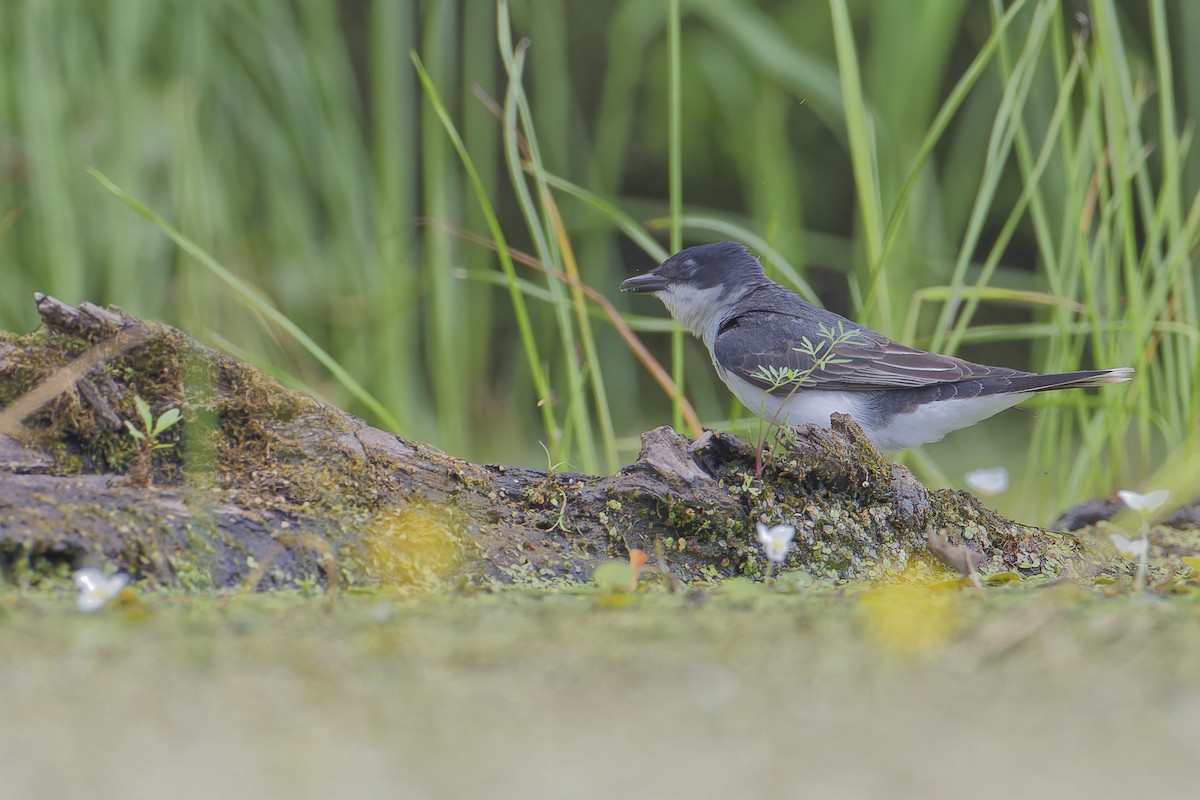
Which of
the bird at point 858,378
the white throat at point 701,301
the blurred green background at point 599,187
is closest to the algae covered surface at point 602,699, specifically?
the blurred green background at point 599,187

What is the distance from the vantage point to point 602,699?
1353mm

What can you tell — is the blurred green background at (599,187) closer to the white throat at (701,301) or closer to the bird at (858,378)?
the bird at (858,378)

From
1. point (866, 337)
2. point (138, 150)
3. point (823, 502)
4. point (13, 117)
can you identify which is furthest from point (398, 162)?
point (823, 502)

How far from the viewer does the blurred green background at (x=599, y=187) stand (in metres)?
3.78

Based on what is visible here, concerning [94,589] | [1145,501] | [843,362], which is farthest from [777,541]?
[843,362]

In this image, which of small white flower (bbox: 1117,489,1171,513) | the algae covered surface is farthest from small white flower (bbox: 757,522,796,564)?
small white flower (bbox: 1117,489,1171,513)

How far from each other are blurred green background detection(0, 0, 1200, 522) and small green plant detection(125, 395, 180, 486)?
3.55 ft

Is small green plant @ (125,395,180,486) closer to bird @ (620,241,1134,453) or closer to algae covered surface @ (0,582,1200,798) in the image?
algae covered surface @ (0,582,1200,798)

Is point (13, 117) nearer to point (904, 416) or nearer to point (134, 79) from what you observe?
point (134, 79)

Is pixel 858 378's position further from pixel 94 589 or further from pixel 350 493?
pixel 94 589

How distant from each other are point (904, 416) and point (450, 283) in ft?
6.51

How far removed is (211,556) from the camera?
2.07 metres

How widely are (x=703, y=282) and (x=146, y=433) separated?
103 inches

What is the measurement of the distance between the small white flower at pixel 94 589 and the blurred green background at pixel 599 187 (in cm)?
145
